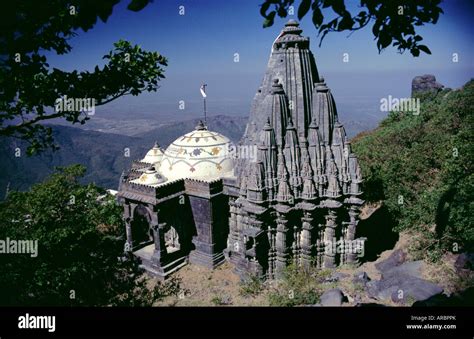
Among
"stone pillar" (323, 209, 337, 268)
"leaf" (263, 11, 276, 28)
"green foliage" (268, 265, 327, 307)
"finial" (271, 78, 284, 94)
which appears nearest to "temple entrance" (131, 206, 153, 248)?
"green foliage" (268, 265, 327, 307)

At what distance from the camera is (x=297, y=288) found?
1477cm

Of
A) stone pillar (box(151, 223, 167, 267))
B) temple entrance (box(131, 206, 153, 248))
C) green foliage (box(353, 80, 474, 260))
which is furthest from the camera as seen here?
temple entrance (box(131, 206, 153, 248))

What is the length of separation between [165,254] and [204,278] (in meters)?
2.65

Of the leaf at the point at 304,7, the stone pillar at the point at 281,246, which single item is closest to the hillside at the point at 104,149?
the stone pillar at the point at 281,246

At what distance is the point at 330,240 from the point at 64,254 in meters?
11.6

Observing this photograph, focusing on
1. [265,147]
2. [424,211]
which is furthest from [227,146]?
[424,211]

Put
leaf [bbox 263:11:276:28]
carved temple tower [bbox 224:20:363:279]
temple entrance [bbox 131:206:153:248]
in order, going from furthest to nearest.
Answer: temple entrance [bbox 131:206:153:248]
carved temple tower [bbox 224:20:363:279]
leaf [bbox 263:11:276:28]

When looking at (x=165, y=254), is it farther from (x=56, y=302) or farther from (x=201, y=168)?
(x=56, y=302)

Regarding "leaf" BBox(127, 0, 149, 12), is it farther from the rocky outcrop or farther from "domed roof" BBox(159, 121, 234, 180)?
"domed roof" BBox(159, 121, 234, 180)

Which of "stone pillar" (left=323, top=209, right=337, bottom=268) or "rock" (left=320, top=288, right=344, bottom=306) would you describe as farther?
"stone pillar" (left=323, top=209, right=337, bottom=268)

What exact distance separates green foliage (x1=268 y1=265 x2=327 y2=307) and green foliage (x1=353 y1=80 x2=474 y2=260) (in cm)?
503

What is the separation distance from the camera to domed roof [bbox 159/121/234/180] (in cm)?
2062

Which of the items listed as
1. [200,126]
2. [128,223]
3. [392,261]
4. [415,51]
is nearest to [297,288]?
[392,261]

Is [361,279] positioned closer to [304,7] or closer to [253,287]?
[253,287]
